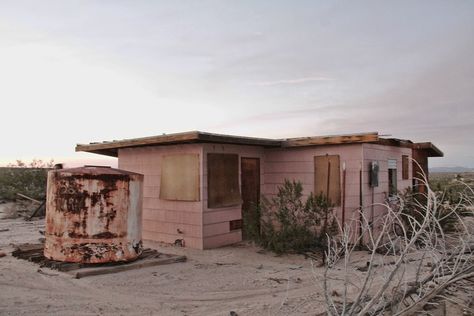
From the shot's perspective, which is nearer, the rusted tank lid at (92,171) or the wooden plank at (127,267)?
the wooden plank at (127,267)

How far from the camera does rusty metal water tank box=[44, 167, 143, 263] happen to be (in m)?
7.00

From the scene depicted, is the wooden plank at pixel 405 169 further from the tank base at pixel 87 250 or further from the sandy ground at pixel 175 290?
the tank base at pixel 87 250

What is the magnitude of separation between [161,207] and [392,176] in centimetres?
678

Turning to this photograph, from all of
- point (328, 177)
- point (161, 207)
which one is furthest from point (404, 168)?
point (161, 207)

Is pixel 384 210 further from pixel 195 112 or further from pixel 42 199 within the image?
pixel 42 199

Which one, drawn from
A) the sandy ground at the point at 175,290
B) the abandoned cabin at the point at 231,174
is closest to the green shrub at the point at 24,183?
the abandoned cabin at the point at 231,174

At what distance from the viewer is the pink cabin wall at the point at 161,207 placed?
9.46 metres

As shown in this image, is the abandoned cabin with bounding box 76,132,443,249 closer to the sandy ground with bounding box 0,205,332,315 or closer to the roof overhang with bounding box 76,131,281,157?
the roof overhang with bounding box 76,131,281,157

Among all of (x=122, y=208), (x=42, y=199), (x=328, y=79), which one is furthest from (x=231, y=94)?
(x=42, y=199)

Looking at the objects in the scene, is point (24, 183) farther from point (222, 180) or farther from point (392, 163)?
point (392, 163)

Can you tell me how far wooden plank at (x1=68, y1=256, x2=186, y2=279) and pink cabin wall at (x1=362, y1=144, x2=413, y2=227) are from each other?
15.0 feet

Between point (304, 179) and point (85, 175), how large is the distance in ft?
18.6

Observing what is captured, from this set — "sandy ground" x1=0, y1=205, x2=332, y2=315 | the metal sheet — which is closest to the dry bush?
"sandy ground" x1=0, y1=205, x2=332, y2=315

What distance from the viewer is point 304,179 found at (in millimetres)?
10477
